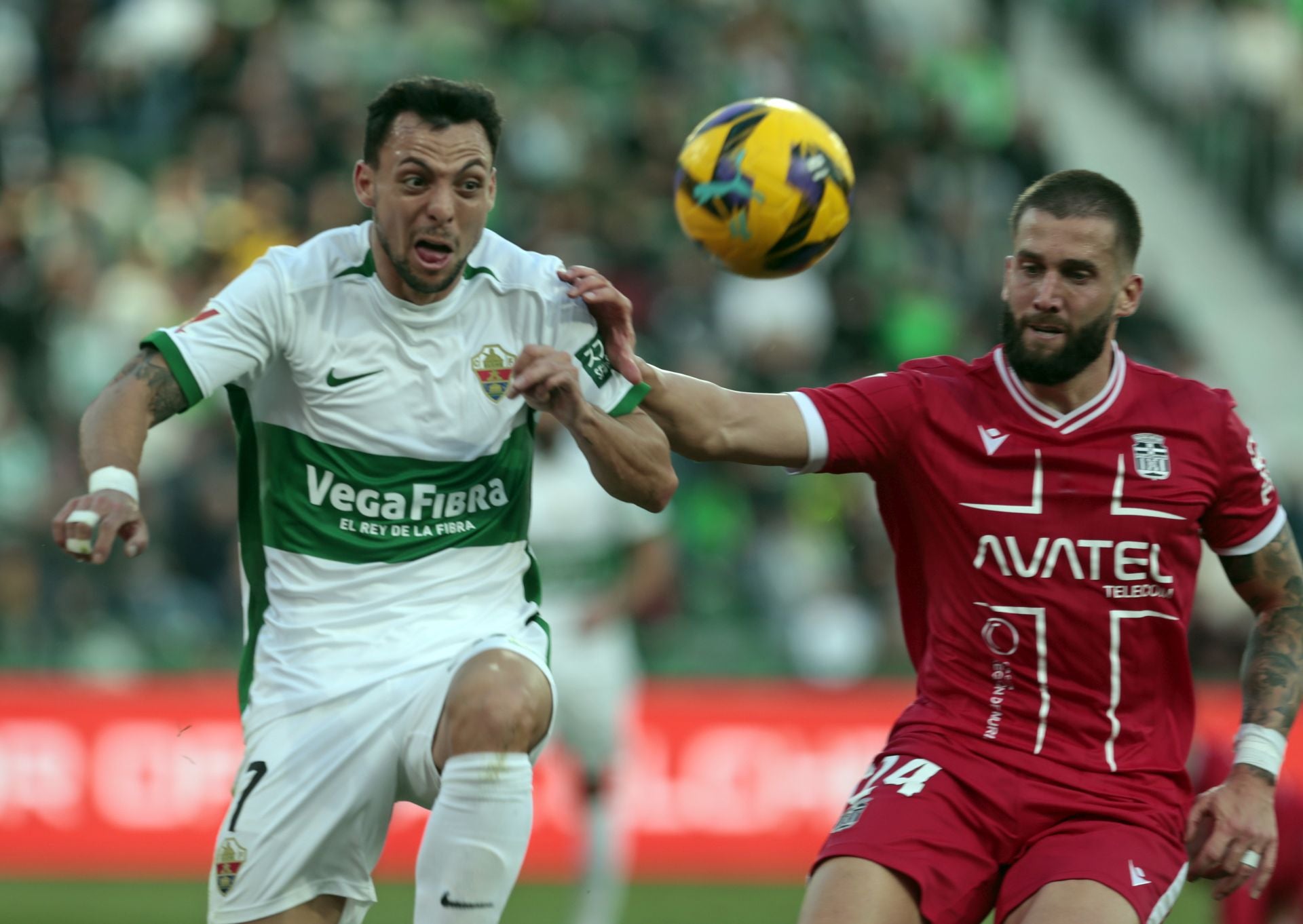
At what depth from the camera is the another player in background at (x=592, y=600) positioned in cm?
931

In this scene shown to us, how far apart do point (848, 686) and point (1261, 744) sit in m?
7.17

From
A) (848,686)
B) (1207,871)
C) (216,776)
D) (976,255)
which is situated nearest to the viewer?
(1207,871)

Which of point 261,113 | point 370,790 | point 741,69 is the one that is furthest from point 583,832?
point 741,69

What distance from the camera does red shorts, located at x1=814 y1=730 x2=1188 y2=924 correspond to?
182 inches

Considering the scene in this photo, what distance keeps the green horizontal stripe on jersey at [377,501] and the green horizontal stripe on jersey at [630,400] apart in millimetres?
359

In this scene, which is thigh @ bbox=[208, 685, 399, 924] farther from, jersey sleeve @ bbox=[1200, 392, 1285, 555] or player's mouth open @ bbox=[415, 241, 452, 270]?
jersey sleeve @ bbox=[1200, 392, 1285, 555]

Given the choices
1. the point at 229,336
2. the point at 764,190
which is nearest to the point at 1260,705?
the point at 764,190

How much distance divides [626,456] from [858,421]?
0.72m

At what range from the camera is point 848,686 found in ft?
39.7

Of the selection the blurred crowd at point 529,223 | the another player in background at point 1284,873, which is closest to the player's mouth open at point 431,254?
the another player in background at point 1284,873

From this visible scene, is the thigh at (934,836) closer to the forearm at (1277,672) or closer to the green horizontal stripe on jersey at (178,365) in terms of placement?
the forearm at (1277,672)

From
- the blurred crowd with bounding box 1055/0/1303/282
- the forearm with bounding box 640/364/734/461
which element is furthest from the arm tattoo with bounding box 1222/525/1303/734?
the blurred crowd with bounding box 1055/0/1303/282

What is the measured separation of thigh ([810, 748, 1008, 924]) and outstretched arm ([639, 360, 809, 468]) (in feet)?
3.03

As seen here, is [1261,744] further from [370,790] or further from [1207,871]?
[370,790]
